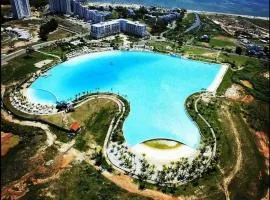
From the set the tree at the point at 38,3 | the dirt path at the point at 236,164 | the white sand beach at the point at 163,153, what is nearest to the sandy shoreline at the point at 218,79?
the dirt path at the point at 236,164

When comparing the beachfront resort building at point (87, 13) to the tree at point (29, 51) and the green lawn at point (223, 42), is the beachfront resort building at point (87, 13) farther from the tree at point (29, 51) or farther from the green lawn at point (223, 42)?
the green lawn at point (223, 42)

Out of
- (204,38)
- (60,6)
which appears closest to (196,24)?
(204,38)

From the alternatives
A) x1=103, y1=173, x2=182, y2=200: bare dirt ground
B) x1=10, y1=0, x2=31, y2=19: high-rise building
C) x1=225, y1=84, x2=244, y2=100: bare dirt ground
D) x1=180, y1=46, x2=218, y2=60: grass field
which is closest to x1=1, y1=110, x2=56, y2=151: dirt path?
x1=103, y1=173, x2=182, y2=200: bare dirt ground

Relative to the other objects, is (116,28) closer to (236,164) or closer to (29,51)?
(29,51)

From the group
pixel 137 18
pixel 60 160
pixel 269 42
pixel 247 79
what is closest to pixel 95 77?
pixel 60 160

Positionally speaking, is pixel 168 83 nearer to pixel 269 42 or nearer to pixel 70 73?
pixel 70 73

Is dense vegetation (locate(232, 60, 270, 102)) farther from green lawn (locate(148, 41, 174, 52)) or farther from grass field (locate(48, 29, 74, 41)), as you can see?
grass field (locate(48, 29, 74, 41))
